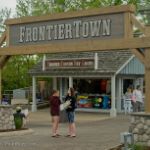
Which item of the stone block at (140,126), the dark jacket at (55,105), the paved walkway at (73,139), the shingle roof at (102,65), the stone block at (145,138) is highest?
the shingle roof at (102,65)

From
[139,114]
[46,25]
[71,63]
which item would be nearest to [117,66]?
[71,63]

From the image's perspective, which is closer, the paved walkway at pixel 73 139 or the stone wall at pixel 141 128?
the stone wall at pixel 141 128

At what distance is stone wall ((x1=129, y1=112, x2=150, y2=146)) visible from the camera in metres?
14.2

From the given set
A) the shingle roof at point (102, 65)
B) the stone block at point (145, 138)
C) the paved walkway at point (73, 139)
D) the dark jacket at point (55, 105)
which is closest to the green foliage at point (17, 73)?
the shingle roof at point (102, 65)

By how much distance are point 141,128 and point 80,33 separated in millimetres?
3872

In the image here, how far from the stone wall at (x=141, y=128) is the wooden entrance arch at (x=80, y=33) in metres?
0.31

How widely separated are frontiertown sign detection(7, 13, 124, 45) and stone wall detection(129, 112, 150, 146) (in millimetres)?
2597

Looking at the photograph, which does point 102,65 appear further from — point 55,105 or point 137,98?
point 55,105

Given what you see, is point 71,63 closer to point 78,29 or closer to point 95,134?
point 95,134

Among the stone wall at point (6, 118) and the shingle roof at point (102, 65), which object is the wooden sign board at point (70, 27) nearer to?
the stone wall at point (6, 118)

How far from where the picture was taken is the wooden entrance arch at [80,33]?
48.9 ft

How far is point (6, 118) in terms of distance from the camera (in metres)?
19.5

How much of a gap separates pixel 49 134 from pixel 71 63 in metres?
12.5

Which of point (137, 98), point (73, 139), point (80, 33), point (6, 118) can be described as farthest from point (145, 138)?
point (137, 98)
